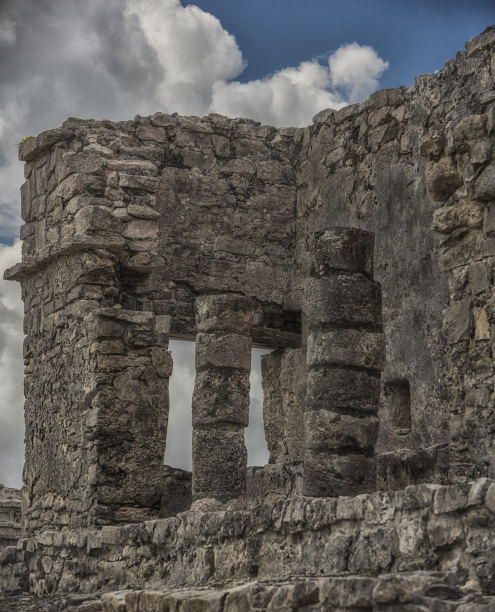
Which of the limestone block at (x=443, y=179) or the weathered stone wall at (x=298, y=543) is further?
the limestone block at (x=443, y=179)

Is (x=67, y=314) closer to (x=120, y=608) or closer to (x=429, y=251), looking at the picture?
(x=429, y=251)

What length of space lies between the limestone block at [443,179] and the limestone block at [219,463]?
14.5 ft

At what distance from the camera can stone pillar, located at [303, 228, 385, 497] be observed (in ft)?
31.7

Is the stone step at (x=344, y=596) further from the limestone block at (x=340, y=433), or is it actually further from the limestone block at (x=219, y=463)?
the limestone block at (x=219, y=463)

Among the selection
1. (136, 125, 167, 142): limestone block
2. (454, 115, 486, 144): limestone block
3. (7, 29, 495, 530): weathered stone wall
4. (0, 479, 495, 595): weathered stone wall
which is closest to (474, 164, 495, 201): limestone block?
(454, 115, 486, 144): limestone block

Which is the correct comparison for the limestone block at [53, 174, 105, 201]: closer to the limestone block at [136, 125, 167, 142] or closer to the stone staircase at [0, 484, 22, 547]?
the limestone block at [136, 125, 167, 142]

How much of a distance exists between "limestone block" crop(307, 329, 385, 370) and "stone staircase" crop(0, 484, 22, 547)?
741 cm

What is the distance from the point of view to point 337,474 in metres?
9.52

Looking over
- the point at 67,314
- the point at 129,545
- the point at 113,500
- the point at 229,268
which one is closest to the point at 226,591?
the point at 129,545

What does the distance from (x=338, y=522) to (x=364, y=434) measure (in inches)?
136

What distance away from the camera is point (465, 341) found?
7.26 metres

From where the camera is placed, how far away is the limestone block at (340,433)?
32.0 ft

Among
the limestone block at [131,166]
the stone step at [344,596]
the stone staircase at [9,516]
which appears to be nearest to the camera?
the stone step at [344,596]

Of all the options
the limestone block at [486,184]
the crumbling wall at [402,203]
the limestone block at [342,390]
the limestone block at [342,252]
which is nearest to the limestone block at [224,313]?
the limestone block at [342,252]
